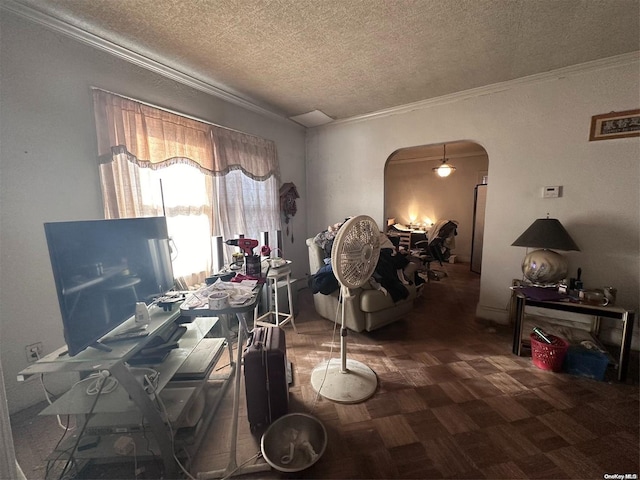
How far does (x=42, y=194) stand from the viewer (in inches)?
61.0

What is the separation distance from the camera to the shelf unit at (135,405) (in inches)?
38.8

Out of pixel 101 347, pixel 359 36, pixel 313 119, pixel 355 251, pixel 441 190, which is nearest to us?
pixel 101 347

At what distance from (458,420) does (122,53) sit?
333cm

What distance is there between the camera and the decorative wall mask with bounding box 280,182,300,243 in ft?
11.5

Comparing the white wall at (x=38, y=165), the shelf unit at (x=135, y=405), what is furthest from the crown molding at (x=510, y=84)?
the shelf unit at (x=135, y=405)

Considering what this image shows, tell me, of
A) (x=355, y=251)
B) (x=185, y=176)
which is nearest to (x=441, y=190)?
(x=355, y=251)

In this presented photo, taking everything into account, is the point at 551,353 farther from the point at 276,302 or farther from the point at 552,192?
the point at 276,302

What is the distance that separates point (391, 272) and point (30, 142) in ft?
9.24

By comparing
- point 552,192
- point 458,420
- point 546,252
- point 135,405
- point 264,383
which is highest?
point 552,192

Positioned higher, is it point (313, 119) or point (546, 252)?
point (313, 119)

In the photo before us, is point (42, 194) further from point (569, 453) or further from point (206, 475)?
point (569, 453)

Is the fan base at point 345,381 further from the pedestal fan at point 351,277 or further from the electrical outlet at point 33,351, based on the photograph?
the electrical outlet at point 33,351

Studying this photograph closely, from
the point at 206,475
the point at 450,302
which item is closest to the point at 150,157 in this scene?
the point at 206,475

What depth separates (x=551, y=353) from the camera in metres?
1.88
